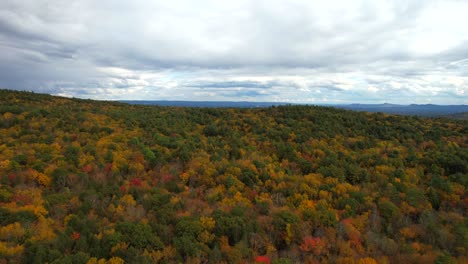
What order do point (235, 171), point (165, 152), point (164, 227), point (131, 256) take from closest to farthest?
point (131, 256)
point (164, 227)
point (235, 171)
point (165, 152)

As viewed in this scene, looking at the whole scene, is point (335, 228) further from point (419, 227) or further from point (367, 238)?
point (419, 227)

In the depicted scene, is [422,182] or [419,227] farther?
[422,182]

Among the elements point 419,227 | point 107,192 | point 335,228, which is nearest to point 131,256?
point 107,192

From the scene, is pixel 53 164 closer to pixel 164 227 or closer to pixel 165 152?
pixel 165 152

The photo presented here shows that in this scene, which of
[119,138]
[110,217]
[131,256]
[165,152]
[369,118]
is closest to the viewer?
[131,256]

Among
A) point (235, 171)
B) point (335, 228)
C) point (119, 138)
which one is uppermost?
point (119, 138)

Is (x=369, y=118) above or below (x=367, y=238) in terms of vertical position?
above

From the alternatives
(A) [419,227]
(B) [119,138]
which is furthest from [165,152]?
(A) [419,227]
